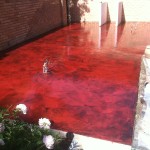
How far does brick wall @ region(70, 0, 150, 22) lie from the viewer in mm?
12466

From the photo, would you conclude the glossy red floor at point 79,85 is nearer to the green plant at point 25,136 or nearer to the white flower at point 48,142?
the green plant at point 25,136

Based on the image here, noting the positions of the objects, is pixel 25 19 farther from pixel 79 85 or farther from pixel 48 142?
pixel 48 142

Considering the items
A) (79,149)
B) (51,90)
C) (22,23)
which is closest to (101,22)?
(22,23)

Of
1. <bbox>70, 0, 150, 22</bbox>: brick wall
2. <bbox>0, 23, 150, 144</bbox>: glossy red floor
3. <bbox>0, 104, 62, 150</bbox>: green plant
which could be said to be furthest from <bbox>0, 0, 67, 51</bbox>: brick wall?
<bbox>0, 104, 62, 150</bbox>: green plant

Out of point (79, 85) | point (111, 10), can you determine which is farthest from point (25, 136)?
point (111, 10)

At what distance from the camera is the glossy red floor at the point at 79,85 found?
3320 millimetres

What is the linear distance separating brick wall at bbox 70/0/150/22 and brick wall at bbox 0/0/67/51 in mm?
2088

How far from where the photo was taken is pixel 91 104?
3795 millimetres

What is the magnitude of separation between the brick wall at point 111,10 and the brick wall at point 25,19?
2.09m

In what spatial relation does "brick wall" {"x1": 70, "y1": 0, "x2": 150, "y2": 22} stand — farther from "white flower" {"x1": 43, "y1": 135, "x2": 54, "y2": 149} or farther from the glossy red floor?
"white flower" {"x1": 43, "y1": 135, "x2": 54, "y2": 149}

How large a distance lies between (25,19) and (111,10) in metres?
6.37

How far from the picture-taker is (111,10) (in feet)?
42.3

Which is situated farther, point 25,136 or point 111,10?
point 111,10

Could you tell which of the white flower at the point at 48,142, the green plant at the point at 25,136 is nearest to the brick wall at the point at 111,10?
the green plant at the point at 25,136
